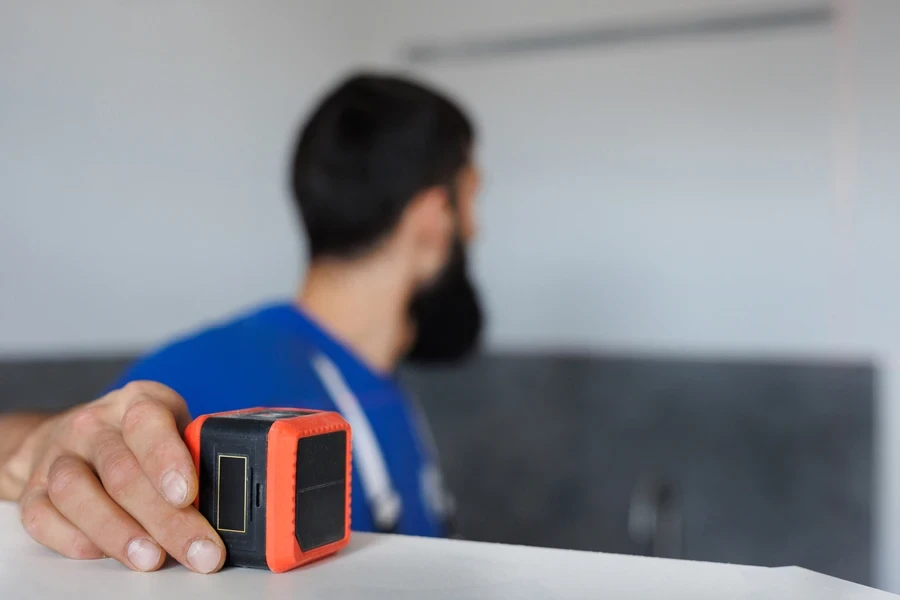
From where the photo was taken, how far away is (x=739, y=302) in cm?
254

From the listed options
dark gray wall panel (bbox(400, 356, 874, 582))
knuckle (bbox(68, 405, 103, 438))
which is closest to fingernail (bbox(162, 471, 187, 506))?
knuckle (bbox(68, 405, 103, 438))

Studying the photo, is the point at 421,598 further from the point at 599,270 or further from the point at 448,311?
the point at 599,270

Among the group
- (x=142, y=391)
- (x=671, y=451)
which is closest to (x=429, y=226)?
(x=142, y=391)

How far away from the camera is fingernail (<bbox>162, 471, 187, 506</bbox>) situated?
1.57 ft

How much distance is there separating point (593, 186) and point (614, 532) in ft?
3.36

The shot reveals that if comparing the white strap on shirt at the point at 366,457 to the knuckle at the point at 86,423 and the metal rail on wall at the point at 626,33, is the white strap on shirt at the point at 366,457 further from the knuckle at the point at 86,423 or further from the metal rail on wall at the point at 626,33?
the metal rail on wall at the point at 626,33

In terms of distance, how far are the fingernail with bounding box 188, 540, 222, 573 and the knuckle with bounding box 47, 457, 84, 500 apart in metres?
0.10

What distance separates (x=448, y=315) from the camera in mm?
1626

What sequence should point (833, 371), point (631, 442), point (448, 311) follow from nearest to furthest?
point (448, 311), point (833, 371), point (631, 442)

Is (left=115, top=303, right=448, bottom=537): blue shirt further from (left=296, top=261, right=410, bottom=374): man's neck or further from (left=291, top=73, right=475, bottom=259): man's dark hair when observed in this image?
(left=291, top=73, right=475, bottom=259): man's dark hair

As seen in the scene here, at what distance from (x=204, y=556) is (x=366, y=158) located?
102cm

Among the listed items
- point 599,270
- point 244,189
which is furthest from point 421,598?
point 599,270

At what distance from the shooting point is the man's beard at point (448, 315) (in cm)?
155

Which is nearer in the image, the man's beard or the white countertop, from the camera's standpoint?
the white countertop
